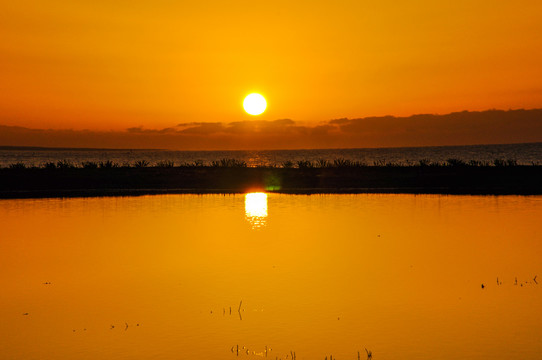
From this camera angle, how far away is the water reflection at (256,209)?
29.3 m

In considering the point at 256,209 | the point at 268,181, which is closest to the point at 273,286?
the point at 256,209

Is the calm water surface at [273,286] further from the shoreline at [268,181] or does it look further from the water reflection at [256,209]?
the shoreline at [268,181]

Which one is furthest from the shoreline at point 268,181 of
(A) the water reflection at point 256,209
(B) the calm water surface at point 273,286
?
(B) the calm water surface at point 273,286

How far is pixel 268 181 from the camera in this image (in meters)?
57.0

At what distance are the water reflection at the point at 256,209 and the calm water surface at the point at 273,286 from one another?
1.15ft

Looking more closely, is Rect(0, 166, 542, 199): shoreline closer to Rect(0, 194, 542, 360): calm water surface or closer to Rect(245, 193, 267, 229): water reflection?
Rect(245, 193, 267, 229): water reflection

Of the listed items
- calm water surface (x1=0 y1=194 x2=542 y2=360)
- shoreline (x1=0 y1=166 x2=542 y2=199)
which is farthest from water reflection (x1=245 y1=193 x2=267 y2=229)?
shoreline (x1=0 y1=166 x2=542 y2=199)

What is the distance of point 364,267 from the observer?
18.8 metres

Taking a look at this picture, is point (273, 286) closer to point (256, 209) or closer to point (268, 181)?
point (256, 209)

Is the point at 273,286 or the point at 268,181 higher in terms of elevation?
the point at 268,181

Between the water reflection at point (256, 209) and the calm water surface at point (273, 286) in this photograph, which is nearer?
the calm water surface at point (273, 286)

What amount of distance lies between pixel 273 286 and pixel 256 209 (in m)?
19.0

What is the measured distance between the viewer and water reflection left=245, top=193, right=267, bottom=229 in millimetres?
29269

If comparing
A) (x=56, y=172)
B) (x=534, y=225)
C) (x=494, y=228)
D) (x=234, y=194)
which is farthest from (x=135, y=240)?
(x=56, y=172)
